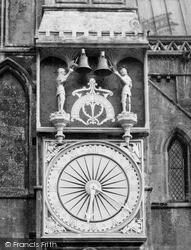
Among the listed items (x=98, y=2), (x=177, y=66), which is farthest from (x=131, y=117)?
(x=177, y=66)

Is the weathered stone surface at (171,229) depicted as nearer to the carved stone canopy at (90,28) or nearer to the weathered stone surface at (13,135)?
the weathered stone surface at (13,135)

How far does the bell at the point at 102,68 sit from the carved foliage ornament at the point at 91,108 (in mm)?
398

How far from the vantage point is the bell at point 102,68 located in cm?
3813

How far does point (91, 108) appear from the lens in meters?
38.1

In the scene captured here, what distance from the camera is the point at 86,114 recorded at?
38.1 m

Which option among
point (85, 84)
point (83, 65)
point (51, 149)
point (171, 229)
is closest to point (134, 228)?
point (171, 229)

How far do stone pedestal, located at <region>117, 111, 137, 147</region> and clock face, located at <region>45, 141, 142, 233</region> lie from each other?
1.19 feet

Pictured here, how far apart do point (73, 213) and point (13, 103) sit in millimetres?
3287

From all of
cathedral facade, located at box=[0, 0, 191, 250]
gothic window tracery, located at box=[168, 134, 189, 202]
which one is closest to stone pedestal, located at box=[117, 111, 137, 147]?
cathedral facade, located at box=[0, 0, 191, 250]

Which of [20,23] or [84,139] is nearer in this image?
[84,139]

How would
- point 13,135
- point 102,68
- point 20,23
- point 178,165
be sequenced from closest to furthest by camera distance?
point 102,68 → point 13,135 → point 20,23 → point 178,165

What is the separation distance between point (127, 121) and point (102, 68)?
1314 millimetres

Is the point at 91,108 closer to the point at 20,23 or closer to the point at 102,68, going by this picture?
the point at 102,68

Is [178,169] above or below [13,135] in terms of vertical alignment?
below
